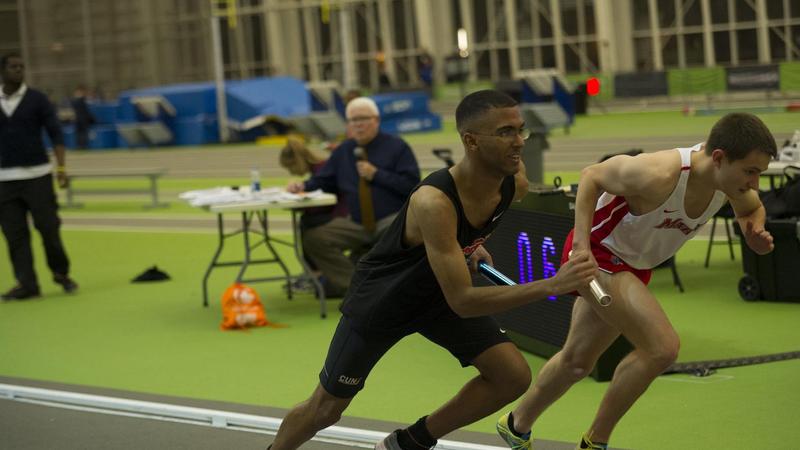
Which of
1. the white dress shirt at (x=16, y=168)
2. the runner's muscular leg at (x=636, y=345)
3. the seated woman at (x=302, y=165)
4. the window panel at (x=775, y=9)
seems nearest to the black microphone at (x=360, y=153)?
the seated woman at (x=302, y=165)

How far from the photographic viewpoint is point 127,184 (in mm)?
26406

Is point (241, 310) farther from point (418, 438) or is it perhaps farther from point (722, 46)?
point (722, 46)

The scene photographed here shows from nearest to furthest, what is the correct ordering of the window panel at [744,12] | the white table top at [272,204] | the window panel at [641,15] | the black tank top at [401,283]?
the black tank top at [401,283]
the white table top at [272,204]
the window panel at [744,12]
the window panel at [641,15]

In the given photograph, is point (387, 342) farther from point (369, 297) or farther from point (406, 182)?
point (406, 182)

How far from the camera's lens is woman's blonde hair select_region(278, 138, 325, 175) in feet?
36.8

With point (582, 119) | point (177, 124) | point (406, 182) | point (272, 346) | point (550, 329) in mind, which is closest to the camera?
point (550, 329)

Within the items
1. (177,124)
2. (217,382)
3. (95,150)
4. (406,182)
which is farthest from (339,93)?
(217,382)

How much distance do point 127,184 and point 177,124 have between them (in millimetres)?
10438

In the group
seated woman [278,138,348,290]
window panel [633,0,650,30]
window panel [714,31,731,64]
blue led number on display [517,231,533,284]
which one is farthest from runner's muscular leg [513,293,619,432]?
window panel [633,0,650,30]

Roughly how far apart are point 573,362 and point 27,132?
7752mm

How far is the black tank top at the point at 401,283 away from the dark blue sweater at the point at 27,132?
23.9ft

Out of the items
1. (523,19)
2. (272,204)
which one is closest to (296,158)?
(272,204)

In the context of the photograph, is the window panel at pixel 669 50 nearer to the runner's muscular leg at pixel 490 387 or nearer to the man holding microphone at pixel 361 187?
the man holding microphone at pixel 361 187

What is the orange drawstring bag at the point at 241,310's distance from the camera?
32.0 ft
